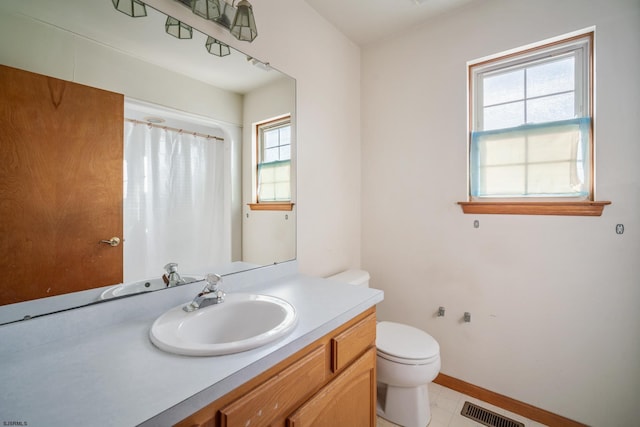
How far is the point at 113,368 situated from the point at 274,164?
3.68 feet

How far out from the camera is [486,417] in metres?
1.60

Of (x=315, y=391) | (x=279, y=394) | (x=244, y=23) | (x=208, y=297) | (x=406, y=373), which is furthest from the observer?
(x=406, y=373)

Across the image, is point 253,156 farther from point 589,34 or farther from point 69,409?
point 589,34

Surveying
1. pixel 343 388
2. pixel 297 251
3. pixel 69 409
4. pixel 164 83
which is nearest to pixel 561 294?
pixel 343 388

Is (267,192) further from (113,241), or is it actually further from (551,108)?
(551,108)

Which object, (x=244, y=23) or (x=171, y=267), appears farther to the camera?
(x=244, y=23)

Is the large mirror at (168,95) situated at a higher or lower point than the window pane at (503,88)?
lower

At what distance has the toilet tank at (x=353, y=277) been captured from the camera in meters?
1.86

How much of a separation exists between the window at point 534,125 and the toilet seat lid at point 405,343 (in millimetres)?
941

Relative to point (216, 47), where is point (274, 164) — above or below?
below

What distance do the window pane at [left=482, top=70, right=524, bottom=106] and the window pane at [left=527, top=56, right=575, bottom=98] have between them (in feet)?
0.14

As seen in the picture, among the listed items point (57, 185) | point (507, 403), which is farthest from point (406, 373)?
point (57, 185)

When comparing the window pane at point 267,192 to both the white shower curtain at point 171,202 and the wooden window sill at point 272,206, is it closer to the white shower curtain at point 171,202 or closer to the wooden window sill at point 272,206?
the wooden window sill at point 272,206

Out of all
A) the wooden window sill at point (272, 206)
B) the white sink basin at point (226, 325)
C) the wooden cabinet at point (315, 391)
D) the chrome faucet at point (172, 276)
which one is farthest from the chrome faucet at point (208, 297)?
the wooden window sill at point (272, 206)
